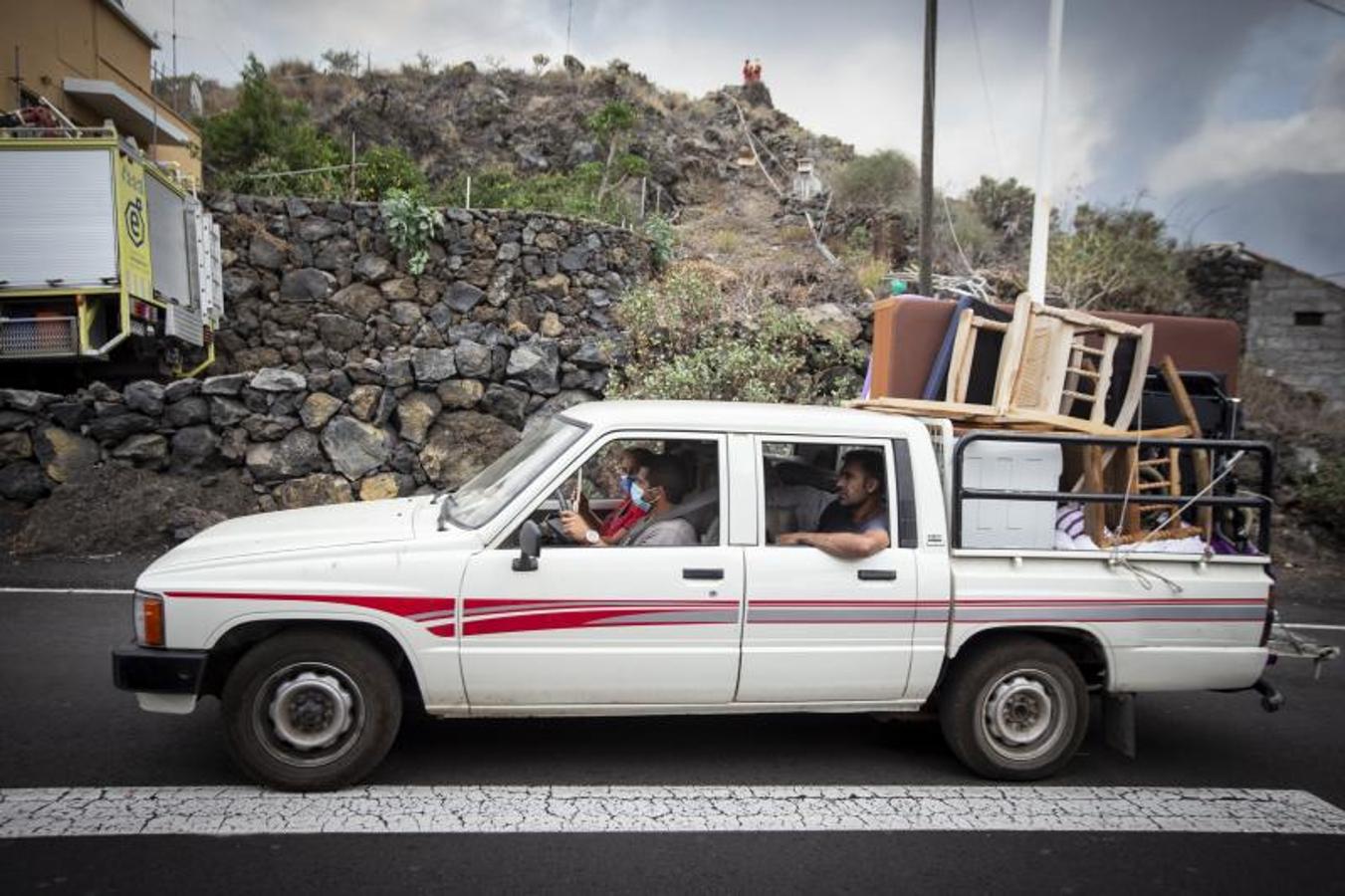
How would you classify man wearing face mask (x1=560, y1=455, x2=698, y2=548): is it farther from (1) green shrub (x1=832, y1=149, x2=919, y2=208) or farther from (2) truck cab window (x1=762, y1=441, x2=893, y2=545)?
(1) green shrub (x1=832, y1=149, x2=919, y2=208)

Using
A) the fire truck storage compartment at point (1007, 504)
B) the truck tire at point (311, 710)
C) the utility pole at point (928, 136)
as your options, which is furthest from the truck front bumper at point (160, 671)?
the utility pole at point (928, 136)

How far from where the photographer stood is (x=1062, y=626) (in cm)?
428

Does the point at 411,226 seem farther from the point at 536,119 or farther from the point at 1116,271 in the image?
the point at 536,119

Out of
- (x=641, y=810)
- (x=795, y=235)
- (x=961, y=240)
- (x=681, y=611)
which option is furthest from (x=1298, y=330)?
(x=641, y=810)

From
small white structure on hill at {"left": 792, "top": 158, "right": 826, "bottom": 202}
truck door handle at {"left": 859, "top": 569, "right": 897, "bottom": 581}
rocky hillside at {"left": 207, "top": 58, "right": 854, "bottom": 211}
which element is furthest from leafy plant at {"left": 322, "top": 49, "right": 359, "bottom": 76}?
truck door handle at {"left": 859, "top": 569, "right": 897, "bottom": 581}

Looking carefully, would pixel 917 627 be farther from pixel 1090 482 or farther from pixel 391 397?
pixel 391 397

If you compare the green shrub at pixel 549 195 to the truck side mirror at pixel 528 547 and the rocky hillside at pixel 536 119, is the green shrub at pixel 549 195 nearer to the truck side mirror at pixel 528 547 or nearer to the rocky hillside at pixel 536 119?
the rocky hillside at pixel 536 119

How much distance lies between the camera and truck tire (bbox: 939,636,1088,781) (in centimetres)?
427

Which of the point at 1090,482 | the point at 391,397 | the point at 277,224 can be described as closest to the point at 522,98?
the point at 277,224

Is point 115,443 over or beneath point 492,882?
over

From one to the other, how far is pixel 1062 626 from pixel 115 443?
971 cm

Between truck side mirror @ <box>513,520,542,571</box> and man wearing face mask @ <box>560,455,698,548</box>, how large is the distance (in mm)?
265

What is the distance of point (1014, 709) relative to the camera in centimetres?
433

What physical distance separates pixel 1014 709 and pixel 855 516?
1.19 meters
